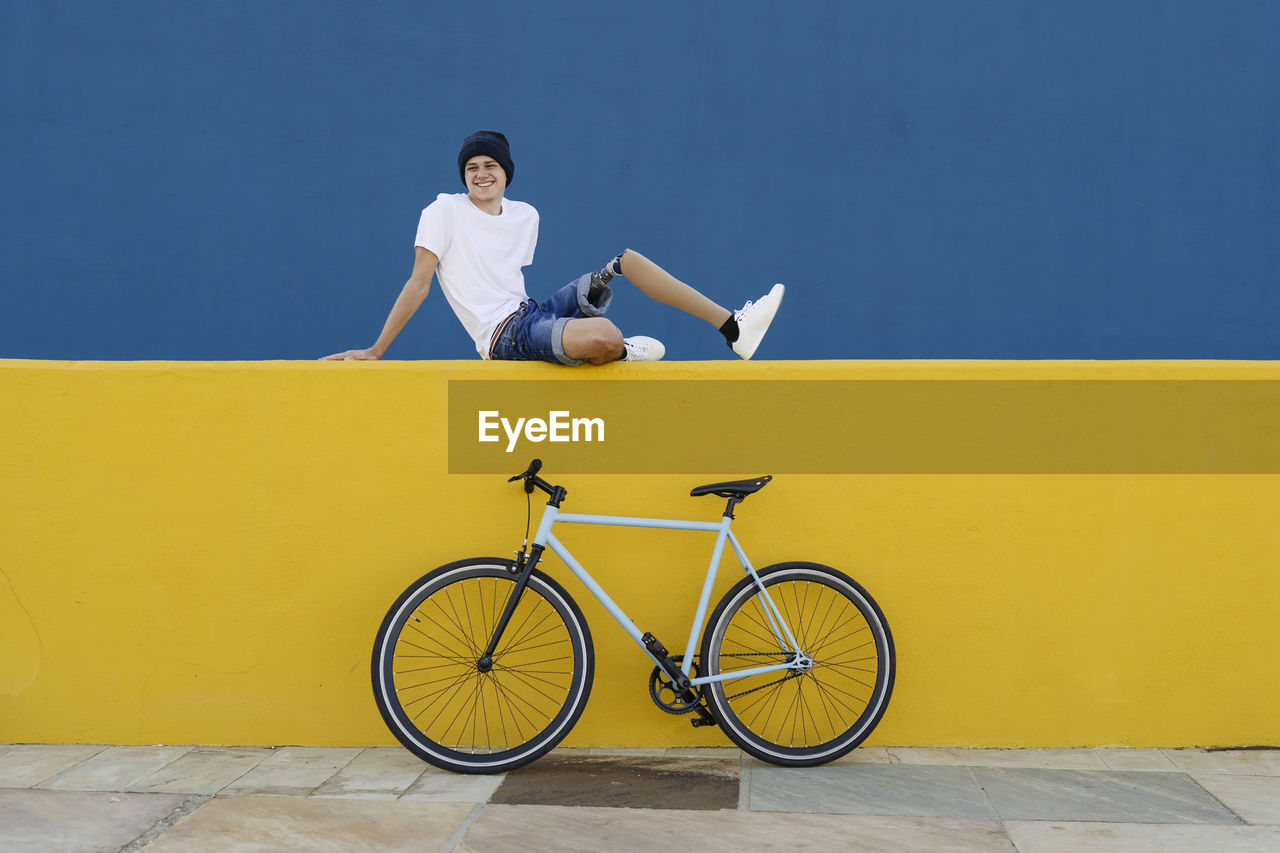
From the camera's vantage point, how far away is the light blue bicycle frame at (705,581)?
13.2ft

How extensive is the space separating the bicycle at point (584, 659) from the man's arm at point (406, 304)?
0.85m

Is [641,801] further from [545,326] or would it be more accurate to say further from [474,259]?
[474,259]

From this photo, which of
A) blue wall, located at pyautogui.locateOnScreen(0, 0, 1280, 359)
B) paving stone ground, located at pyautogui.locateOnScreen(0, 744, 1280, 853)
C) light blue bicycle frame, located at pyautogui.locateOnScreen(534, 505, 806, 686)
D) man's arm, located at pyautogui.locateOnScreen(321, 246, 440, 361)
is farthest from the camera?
blue wall, located at pyautogui.locateOnScreen(0, 0, 1280, 359)

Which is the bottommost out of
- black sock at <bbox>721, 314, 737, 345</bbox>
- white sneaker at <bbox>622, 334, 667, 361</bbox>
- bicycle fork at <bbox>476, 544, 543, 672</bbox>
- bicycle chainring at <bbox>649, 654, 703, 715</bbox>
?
bicycle chainring at <bbox>649, 654, 703, 715</bbox>

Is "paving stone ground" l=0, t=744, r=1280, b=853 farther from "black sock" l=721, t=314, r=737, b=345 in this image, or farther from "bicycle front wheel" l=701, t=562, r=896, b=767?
"black sock" l=721, t=314, r=737, b=345

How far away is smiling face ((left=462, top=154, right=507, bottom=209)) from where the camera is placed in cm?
460

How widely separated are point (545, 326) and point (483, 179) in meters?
0.78

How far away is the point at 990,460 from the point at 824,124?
115 inches

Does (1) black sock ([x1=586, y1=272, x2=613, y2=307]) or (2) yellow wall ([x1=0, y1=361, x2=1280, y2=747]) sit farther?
(1) black sock ([x1=586, y1=272, x2=613, y2=307])

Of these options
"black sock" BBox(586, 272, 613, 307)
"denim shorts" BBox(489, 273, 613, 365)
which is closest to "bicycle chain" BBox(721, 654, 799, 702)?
"denim shorts" BBox(489, 273, 613, 365)

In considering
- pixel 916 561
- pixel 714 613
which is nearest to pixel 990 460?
pixel 916 561

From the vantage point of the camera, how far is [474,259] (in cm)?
454

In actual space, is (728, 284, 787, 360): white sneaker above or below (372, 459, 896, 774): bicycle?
above

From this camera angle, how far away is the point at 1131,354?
650cm
